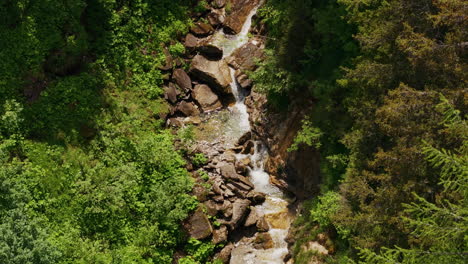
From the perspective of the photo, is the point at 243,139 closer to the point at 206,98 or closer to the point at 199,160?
the point at 199,160

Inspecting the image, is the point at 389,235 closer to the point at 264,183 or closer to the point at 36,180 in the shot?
the point at 264,183

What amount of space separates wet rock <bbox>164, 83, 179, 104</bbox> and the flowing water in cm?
235

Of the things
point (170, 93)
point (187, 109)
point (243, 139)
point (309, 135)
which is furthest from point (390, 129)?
point (170, 93)

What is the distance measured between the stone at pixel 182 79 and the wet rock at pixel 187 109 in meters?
0.92

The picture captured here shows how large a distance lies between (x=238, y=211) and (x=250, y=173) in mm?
3025

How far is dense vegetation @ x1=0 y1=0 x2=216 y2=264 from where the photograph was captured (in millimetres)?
16906

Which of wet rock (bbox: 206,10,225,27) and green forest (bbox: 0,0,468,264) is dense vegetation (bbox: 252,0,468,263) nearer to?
green forest (bbox: 0,0,468,264)

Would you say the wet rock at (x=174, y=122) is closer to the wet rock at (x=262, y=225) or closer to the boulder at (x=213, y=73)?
the boulder at (x=213, y=73)

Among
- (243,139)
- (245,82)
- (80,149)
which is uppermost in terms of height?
(245,82)

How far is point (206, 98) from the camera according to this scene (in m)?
24.9

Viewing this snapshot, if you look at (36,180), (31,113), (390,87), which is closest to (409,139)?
(390,87)

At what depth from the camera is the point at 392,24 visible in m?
13.0

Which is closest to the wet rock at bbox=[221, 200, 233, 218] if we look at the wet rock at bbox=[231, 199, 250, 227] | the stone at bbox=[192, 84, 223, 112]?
the wet rock at bbox=[231, 199, 250, 227]

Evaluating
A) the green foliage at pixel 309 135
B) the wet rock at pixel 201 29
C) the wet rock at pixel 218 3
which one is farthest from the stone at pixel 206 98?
the green foliage at pixel 309 135
